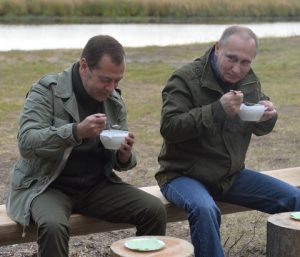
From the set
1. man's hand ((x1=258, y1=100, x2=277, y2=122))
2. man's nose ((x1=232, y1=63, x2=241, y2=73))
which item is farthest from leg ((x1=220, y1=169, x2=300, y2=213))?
man's nose ((x1=232, y1=63, x2=241, y2=73))

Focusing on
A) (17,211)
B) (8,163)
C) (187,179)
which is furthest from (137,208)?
(8,163)

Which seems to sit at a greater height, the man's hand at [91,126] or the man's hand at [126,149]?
the man's hand at [91,126]

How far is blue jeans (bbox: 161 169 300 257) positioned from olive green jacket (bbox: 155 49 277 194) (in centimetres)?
8

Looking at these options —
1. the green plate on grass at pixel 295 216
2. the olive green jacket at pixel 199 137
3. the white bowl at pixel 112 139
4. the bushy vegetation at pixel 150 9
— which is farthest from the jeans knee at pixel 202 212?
the bushy vegetation at pixel 150 9

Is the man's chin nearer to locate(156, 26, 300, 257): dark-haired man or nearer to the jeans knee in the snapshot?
locate(156, 26, 300, 257): dark-haired man

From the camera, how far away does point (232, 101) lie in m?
3.39

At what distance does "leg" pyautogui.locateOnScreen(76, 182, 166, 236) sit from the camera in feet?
11.3

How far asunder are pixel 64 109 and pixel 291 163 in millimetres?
3111

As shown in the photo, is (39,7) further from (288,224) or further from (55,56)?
(288,224)

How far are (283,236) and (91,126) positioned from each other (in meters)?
1.09

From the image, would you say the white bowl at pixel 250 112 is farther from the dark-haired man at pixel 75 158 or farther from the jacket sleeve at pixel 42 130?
the jacket sleeve at pixel 42 130

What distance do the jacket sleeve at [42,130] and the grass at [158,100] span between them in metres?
1.59

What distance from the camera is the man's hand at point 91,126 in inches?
121

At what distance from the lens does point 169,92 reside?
3609mm
